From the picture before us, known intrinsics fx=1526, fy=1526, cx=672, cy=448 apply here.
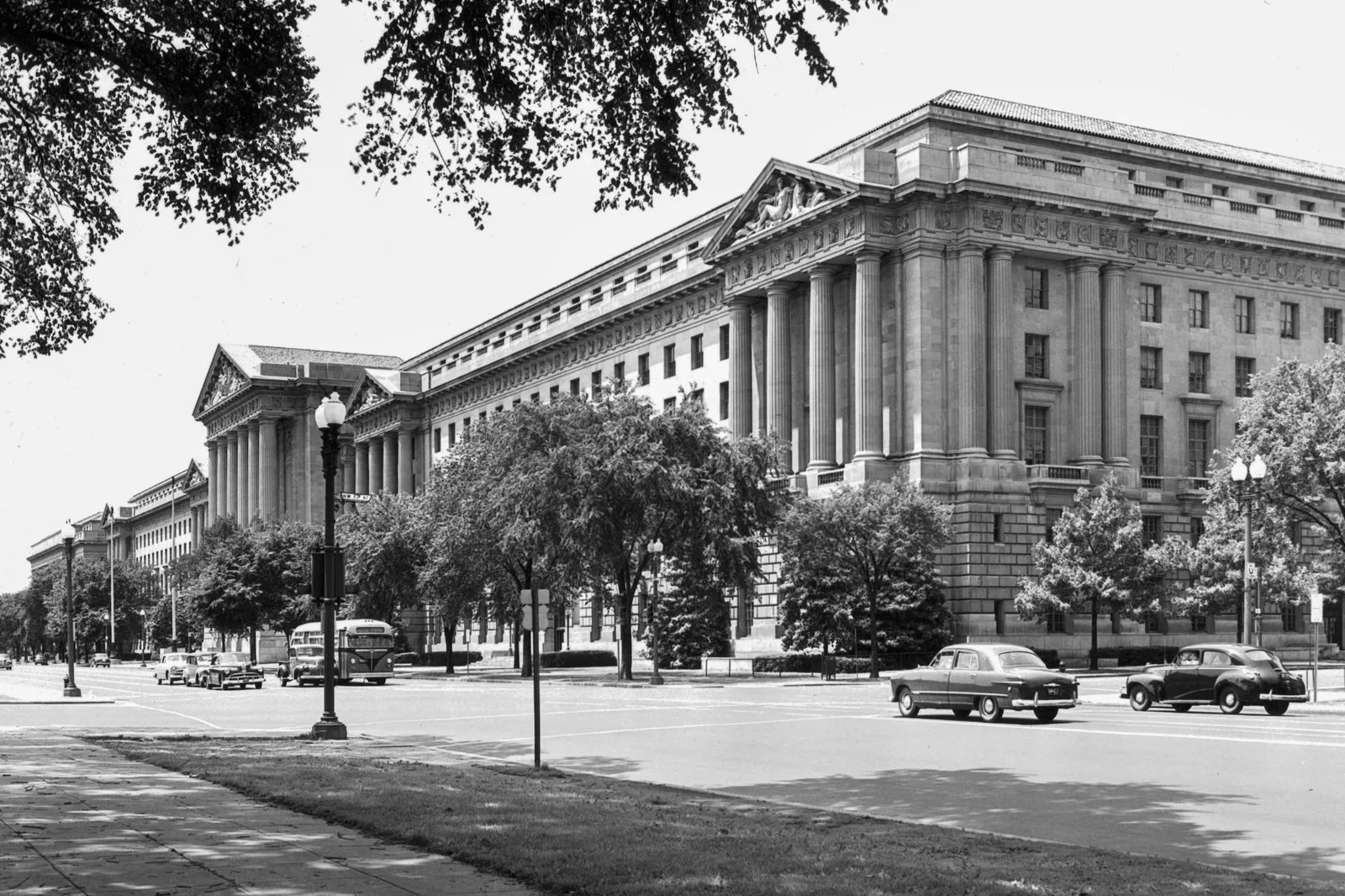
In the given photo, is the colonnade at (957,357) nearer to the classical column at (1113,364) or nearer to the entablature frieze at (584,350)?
the classical column at (1113,364)

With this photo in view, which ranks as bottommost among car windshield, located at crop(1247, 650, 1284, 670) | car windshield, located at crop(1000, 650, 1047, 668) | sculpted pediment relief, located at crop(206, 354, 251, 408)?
car windshield, located at crop(1247, 650, 1284, 670)

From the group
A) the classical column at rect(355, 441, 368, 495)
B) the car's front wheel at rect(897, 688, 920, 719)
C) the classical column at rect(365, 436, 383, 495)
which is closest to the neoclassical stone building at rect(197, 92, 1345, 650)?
the car's front wheel at rect(897, 688, 920, 719)

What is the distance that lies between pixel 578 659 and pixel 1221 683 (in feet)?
182

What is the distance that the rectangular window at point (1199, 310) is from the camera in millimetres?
77762

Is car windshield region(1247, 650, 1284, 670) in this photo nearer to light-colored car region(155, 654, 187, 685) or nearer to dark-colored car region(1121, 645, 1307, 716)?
dark-colored car region(1121, 645, 1307, 716)

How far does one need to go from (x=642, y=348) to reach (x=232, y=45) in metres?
79.5

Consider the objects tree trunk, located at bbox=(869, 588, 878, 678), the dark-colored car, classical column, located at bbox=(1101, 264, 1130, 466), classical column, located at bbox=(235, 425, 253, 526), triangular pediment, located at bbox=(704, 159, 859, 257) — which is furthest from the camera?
classical column, located at bbox=(235, 425, 253, 526)

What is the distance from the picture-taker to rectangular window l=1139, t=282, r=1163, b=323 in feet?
251

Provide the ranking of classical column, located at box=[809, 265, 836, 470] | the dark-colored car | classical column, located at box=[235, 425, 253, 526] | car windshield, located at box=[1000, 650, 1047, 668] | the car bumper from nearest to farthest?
the car bumper → car windshield, located at box=[1000, 650, 1047, 668] → the dark-colored car → classical column, located at box=[809, 265, 836, 470] → classical column, located at box=[235, 425, 253, 526]

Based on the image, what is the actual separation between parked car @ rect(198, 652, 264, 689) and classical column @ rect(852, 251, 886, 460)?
28.3 m

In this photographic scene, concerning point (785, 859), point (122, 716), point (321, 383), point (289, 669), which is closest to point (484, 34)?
point (785, 859)

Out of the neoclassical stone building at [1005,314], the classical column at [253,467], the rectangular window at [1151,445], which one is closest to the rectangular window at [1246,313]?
the neoclassical stone building at [1005,314]

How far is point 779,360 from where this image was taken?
7788cm

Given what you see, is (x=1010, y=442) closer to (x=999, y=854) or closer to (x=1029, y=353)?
(x=1029, y=353)
